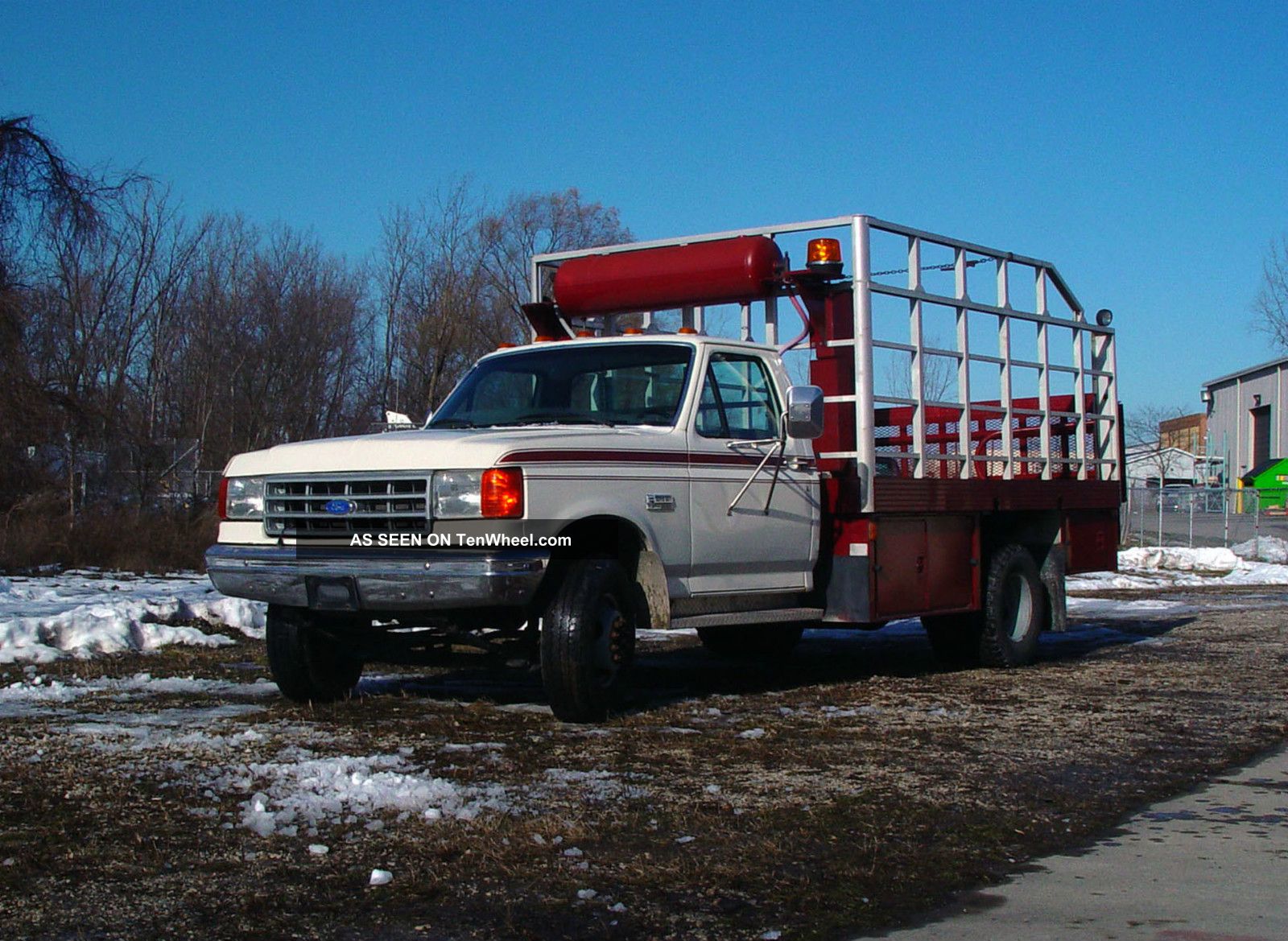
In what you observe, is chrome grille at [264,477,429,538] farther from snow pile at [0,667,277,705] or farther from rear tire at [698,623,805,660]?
rear tire at [698,623,805,660]

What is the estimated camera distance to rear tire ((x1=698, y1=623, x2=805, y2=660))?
432 inches

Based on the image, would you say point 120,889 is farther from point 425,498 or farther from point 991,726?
point 991,726

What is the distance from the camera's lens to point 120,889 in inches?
171

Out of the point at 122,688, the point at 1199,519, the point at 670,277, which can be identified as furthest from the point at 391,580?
the point at 1199,519

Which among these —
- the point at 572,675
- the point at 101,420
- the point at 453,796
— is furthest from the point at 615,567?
the point at 101,420

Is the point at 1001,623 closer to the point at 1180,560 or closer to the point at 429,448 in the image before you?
the point at 429,448

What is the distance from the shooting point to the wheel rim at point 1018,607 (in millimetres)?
11344

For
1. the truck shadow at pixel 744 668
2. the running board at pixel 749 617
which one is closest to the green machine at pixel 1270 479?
the truck shadow at pixel 744 668

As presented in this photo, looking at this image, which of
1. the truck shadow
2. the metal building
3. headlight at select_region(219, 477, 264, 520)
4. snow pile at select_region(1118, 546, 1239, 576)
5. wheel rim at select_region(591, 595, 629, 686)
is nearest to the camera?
wheel rim at select_region(591, 595, 629, 686)

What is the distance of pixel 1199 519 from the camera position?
4762cm

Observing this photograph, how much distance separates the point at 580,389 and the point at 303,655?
2.23 m

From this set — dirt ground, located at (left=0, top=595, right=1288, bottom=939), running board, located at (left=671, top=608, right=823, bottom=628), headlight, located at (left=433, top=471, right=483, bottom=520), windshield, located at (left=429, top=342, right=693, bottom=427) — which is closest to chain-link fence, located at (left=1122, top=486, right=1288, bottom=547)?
running board, located at (left=671, top=608, right=823, bottom=628)

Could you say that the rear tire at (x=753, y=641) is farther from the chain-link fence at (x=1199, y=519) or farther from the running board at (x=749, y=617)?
the chain-link fence at (x=1199, y=519)

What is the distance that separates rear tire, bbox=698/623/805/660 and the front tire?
3318 millimetres
